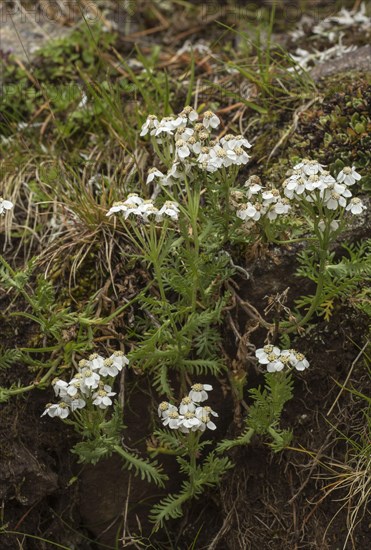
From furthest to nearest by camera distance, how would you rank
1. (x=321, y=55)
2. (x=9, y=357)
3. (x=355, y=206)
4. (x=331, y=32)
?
(x=331, y=32) → (x=321, y=55) → (x=9, y=357) → (x=355, y=206)

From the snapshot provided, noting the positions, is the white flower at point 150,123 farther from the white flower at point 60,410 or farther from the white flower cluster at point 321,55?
the white flower cluster at point 321,55

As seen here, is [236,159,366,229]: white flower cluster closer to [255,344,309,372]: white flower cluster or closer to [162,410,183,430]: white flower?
[255,344,309,372]: white flower cluster

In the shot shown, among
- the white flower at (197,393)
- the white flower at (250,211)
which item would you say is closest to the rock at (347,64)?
the white flower at (250,211)

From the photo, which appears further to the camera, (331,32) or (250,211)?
(331,32)

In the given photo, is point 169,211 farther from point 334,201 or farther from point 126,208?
point 334,201

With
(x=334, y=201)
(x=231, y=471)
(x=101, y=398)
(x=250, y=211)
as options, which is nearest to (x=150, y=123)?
(x=250, y=211)

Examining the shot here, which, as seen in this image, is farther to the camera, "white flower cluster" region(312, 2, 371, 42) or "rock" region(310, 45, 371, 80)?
"white flower cluster" region(312, 2, 371, 42)

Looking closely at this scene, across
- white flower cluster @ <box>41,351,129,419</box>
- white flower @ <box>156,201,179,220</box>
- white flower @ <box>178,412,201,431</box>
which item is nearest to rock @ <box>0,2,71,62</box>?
white flower @ <box>156,201,179,220</box>

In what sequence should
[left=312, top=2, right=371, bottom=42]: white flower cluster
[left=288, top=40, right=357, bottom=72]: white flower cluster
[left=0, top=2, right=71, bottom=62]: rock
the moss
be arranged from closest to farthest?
the moss → [left=288, top=40, right=357, bottom=72]: white flower cluster → [left=312, top=2, right=371, bottom=42]: white flower cluster → [left=0, top=2, right=71, bottom=62]: rock
